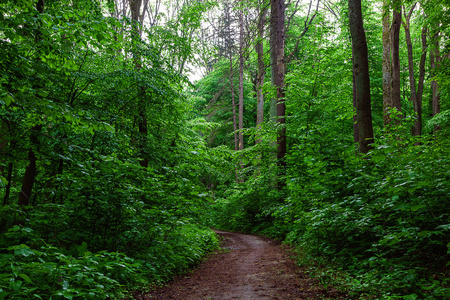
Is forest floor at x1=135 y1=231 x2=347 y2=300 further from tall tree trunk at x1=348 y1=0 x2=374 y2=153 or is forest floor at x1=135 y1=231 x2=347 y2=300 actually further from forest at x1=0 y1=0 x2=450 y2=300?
tall tree trunk at x1=348 y1=0 x2=374 y2=153

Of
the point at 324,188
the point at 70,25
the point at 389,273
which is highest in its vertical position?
the point at 70,25

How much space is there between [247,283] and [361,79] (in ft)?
17.3

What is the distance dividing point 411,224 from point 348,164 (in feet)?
7.49

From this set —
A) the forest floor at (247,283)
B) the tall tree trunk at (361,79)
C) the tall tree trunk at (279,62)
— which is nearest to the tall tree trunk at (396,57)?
the tall tree trunk at (279,62)

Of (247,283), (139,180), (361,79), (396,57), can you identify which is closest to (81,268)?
(139,180)

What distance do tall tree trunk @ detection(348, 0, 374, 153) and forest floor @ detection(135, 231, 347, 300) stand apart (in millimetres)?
3449

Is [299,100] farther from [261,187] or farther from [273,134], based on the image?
[261,187]

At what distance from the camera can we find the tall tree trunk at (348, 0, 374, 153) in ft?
21.9

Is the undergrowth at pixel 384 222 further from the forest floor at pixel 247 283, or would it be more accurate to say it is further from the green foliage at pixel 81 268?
the green foliage at pixel 81 268

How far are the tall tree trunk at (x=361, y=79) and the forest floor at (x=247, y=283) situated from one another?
11.3ft

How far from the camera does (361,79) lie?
265 inches

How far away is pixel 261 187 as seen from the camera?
466 inches

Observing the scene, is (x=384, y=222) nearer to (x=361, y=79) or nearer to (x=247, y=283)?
(x=247, y=283)

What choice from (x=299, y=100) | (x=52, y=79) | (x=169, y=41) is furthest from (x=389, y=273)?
(x=169, y=41)
